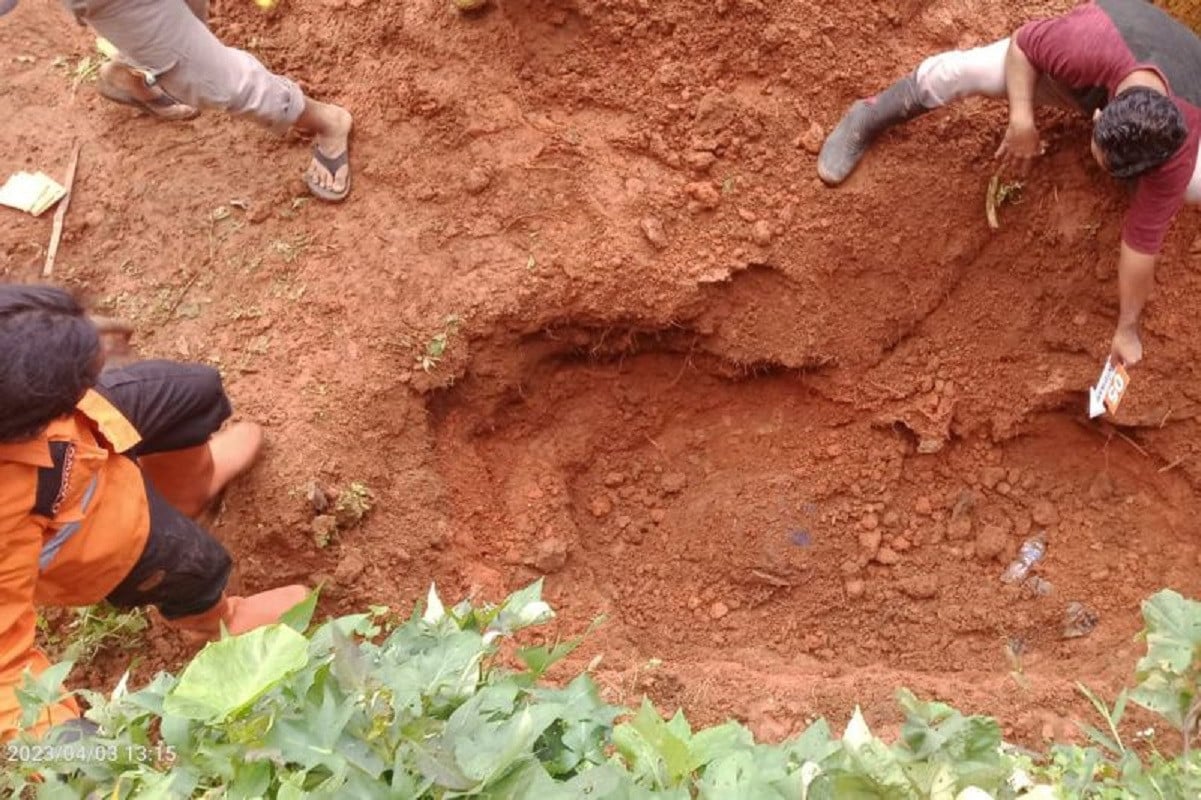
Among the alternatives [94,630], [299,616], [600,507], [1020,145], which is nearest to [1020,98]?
[1020,145]

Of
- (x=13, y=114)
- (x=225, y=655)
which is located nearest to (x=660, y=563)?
(x=225, y=655)

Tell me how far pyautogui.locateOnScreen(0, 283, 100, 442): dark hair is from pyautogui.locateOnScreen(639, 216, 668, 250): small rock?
1.86 m

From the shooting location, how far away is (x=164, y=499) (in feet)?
8.86

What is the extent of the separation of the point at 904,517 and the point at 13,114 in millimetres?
3700

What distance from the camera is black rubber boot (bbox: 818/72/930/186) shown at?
332 cm

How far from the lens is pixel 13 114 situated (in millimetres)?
3811

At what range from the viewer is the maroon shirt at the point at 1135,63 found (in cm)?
283

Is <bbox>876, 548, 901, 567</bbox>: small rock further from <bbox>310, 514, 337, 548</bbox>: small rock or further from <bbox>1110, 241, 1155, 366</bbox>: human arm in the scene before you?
<bbox>310, 514, 337, 548</bbox>: small rock

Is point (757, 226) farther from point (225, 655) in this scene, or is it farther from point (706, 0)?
point (225, 655)

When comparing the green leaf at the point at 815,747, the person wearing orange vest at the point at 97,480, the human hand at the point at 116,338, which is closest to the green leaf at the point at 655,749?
the green leaf at the point at 815,747

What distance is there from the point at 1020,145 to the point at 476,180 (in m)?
1.78

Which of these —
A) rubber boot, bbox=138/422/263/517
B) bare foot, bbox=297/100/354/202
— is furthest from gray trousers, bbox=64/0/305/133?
rubber boot, bbox=138/422/263/517

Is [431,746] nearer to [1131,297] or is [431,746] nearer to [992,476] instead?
[1131,297]

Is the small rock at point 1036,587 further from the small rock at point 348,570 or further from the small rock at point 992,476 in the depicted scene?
the small rock at point 348,570
